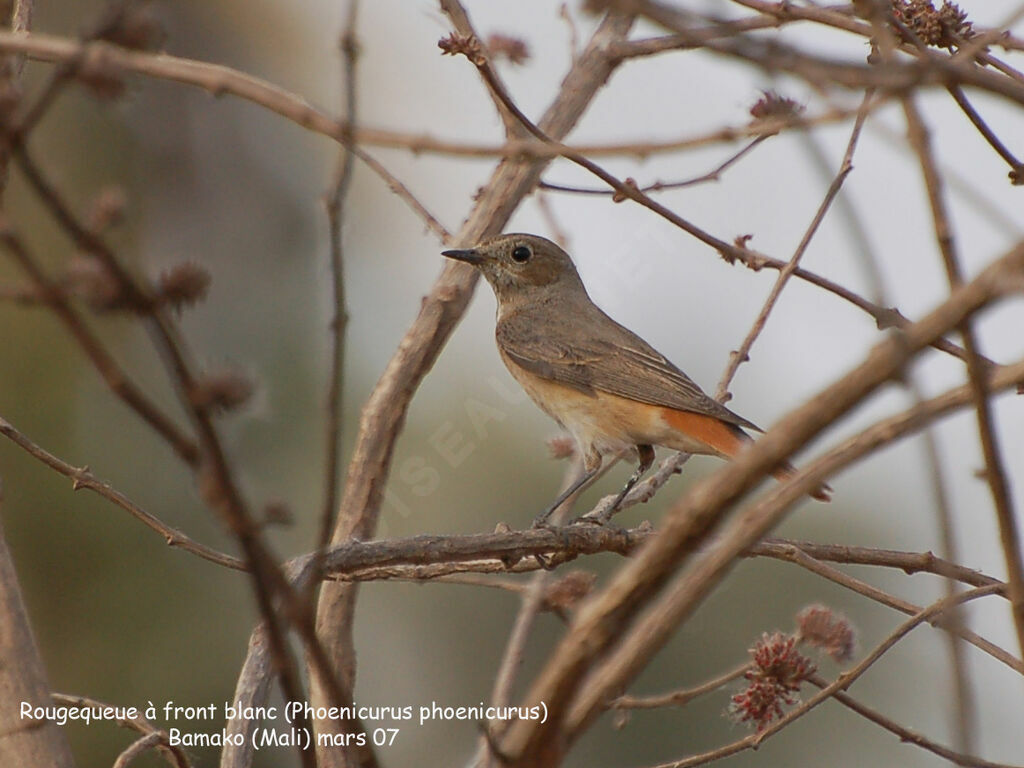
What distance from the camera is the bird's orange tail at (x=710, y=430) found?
473 cm

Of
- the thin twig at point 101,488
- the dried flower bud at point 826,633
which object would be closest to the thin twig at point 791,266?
the dried flower bud at point 826,633

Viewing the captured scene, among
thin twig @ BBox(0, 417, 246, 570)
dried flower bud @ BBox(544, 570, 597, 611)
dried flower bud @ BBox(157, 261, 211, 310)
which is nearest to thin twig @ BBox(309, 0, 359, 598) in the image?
dried flower bud @ BBox(157, 261, 211, 310)

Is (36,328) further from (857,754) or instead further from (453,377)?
(857,754)

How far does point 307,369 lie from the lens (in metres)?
11.5

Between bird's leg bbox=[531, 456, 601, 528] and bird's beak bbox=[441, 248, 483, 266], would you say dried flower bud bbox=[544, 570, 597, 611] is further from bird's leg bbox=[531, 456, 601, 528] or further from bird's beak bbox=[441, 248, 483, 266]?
bird's beak bbox=[441, 248, 483, 266]

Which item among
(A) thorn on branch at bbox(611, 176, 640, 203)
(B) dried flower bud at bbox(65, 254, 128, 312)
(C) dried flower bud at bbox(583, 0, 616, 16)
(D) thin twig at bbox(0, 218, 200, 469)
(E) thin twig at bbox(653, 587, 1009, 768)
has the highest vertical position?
(A) thorn on branch at bbox(611, 176, 640, 203)

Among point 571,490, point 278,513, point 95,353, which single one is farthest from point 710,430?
point 95,353

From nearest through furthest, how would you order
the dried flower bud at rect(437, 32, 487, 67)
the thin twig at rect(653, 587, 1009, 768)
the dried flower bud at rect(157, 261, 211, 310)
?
1. the dried flower bud at rect(157, 261, 211, 310)
2. the thin twig at rect(653, 587, 1009, 768)
3. the dried flower bud at rect(437, 32, 487, 67)

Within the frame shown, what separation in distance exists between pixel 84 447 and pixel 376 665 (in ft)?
11.0

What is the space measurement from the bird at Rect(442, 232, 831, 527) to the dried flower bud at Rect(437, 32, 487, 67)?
1.09 metres

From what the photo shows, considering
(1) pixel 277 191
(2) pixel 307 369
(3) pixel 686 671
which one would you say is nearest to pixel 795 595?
(3) pixel 686 671

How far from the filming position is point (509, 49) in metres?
4.53

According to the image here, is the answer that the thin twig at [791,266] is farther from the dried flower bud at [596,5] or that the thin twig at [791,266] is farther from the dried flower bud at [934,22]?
the dried flower bud at [596,5]

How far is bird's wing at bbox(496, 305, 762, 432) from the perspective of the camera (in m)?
5.05
